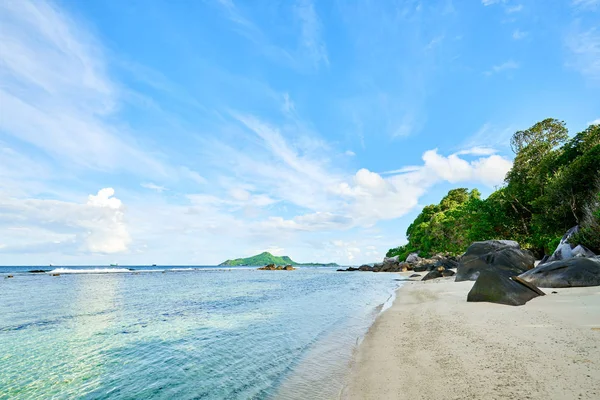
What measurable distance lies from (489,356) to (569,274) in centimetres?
1082

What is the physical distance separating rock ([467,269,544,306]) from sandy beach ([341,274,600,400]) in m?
0.60

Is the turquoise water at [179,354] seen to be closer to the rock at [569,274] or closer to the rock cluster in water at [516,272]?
the rock cluster in water at [516,272]

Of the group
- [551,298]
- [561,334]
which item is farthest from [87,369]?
[551,298]

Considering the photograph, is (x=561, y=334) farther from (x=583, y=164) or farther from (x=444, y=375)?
(x=583, y=164)

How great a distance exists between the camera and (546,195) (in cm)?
2998

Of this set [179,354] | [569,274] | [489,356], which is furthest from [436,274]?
[179,354]

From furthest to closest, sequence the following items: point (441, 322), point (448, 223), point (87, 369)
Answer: point (448, 223), point (441, 322), point (87, 369)

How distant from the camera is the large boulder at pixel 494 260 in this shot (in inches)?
781

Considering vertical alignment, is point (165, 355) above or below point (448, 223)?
below

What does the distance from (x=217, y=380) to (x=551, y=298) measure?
11.0 meters

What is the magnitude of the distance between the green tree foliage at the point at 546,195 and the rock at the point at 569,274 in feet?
32.1

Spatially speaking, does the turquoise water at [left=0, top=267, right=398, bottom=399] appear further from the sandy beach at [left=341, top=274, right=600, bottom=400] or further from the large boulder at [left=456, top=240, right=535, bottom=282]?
the large boulder at [left=456, top=240, right=535, bottom=282]

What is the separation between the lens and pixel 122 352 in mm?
8656

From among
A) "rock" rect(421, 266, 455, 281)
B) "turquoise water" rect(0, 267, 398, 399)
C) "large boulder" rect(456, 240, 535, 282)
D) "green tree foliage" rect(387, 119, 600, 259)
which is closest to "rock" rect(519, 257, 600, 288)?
"large boulder" rect(456, 240, 535, 282)
